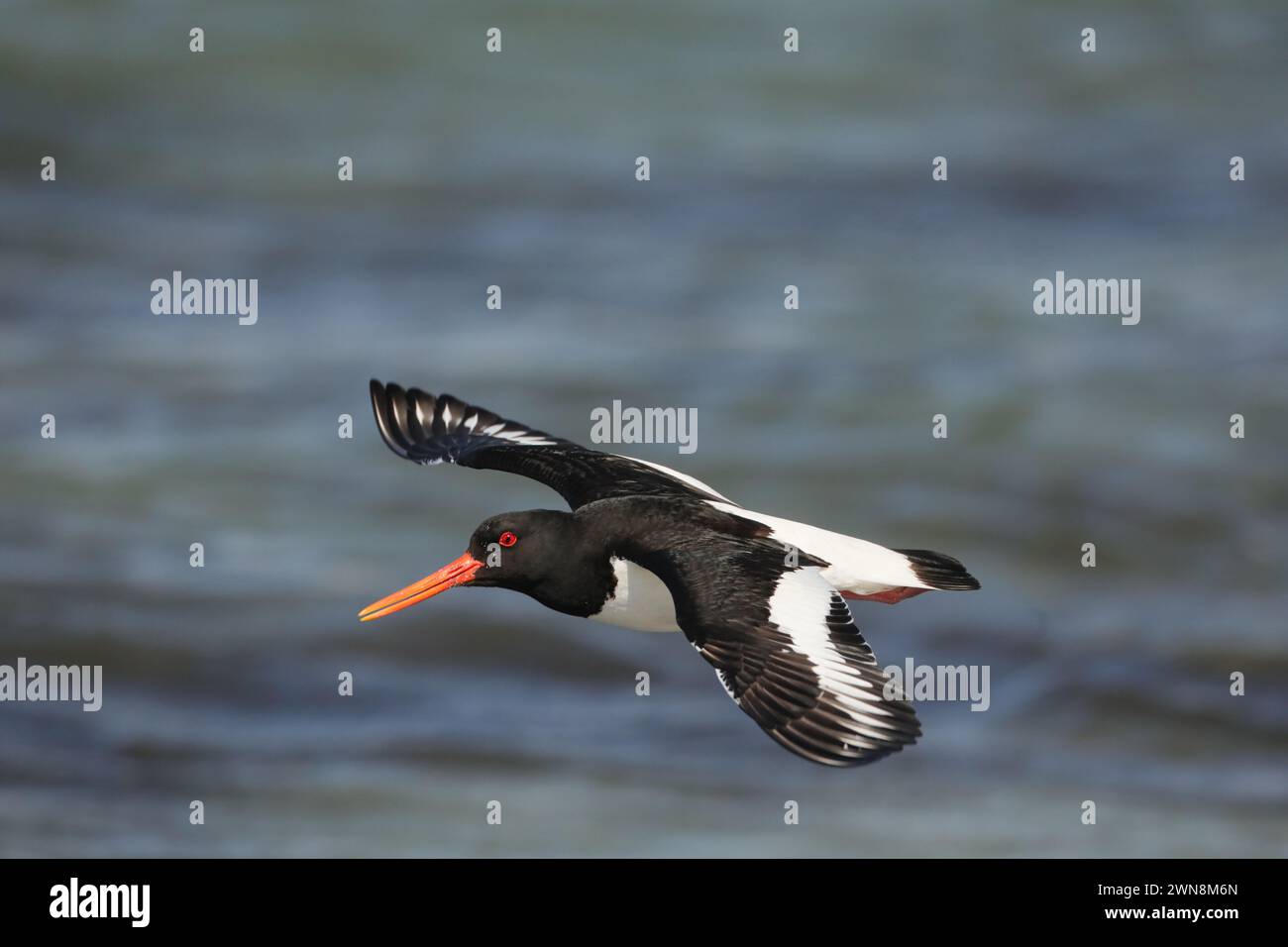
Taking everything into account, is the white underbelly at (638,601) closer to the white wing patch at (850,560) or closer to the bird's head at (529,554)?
the bird's head at (529,554)

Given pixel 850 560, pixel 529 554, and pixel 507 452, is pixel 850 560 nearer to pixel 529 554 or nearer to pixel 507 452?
pixel 529 554

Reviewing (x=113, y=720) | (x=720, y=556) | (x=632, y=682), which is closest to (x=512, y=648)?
(x=632, y=682)

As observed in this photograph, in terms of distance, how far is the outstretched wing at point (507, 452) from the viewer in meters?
8.70

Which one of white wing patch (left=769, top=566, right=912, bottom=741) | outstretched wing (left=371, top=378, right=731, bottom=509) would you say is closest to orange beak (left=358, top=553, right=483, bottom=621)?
outstretched wing (left=371, top=378, right=731, bottom=509)

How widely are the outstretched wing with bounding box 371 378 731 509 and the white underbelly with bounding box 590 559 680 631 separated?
405 millimetres

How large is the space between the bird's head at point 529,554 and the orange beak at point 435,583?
0.05 ft

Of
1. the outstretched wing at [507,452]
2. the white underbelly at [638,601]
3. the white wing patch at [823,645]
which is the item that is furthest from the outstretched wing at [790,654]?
the outstretched wing at [507,452]

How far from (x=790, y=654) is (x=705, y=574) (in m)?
0.60

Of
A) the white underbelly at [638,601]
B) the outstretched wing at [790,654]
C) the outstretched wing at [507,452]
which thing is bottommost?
the outstretched wing at [790,654]

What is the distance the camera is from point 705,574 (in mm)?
7559

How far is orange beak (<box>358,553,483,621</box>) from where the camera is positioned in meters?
8.43

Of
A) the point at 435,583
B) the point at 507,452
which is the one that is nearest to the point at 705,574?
the point at 435,583

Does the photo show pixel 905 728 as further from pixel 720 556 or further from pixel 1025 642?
pixel 1025 642

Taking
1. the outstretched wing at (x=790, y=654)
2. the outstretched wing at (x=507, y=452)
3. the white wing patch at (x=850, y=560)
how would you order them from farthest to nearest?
the outstretched wing at (x=507, y=452)
the white wing patch at (x=850, y=560)
the outstretched wing at (x=790, y=654)
